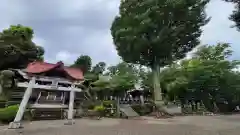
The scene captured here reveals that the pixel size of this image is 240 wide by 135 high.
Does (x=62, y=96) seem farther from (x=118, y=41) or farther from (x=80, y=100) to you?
(x=118, y=41)

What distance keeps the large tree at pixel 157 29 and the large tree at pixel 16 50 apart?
27.7ft

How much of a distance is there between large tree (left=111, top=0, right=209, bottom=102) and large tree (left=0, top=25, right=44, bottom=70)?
8453 mm

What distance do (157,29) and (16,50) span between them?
514 inches

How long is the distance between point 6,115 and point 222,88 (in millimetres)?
20355

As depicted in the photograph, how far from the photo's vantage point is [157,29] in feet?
64.0

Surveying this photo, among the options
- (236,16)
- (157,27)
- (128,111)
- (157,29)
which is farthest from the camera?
(157,29)

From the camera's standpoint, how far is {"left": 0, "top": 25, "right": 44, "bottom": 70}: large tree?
16.1m

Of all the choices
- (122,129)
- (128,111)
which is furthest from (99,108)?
(122,129)

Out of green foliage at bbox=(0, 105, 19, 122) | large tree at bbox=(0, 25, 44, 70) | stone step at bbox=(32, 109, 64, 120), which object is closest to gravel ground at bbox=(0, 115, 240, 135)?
green foliage at bbox=(0, 105, 19, 122)

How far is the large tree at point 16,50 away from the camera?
16094 mm

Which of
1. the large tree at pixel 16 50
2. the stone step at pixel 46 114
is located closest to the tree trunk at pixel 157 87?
the stone step at pixel 46 114

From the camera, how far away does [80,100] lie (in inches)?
649

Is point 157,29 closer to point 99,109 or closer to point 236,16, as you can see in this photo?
point 99,109

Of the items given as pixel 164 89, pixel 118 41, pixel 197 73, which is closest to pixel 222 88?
pixel 197 73
